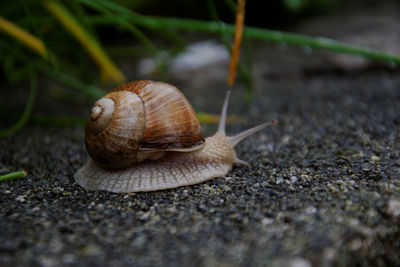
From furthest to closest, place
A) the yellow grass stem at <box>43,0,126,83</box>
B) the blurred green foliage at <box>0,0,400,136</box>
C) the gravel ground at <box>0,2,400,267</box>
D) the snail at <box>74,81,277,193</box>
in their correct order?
1. the yellow grass stem at <box>43,0,126,83</box>
2. the blurred green foliage at <box>0,0,400,136</box>
3. the snail at <box>74,81,277,193</box>
4. the gravel ground at <box>0,2,400,267</box>

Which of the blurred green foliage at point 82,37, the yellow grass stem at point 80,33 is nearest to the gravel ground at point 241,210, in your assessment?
the blurred green foliage at point 82,37

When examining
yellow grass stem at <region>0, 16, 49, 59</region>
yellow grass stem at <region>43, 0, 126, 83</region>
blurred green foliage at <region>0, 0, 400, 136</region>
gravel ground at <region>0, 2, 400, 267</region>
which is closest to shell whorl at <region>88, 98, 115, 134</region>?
gravel ground at <region>0, 2, 400, 267</region>

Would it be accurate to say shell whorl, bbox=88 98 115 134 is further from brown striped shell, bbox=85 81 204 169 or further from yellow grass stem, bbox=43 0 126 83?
yellow grass stem, bbox=43 0 126 83

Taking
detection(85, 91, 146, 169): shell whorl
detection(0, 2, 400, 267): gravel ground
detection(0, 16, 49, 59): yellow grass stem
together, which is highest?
detection(0, 16, 49, 59): yellow grass stem

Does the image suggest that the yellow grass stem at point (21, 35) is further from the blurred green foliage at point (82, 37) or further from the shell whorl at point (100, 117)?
the shell whorl at point (100, 117)

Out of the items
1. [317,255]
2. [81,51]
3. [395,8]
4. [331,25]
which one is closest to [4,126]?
[81,51]

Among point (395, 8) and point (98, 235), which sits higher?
point (395, 8)

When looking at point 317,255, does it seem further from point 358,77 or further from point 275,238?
point 358,77

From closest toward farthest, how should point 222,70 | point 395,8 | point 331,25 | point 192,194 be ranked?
point 192,194
point 222,70
point 331,25
point 395,8
